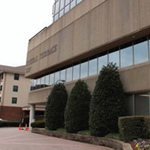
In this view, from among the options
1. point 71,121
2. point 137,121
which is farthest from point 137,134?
point 71,121

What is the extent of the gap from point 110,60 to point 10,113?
34889 millimetres

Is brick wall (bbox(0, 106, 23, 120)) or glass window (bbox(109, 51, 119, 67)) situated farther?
brick wall (bbox(0, 106, 23, 120))

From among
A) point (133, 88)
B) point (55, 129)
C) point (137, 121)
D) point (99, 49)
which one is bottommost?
point (55, 129)

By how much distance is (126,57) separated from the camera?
14227 millimetres

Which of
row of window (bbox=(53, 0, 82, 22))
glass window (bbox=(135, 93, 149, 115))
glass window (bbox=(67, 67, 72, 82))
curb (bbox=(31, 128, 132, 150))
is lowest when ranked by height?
curb (bbox=(31, 128, 132, 150))

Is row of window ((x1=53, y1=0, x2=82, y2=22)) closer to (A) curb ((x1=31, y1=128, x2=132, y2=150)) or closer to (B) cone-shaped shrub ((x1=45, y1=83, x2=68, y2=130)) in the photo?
(B) cone-shaped shrub ((x1=45, y1=83, x2=68, y2=130))

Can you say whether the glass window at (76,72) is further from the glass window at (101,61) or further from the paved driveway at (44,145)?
the paved driveway at (44,145)

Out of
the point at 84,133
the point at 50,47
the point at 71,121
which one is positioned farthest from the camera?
the point at 50,47

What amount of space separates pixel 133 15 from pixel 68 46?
7340 mm

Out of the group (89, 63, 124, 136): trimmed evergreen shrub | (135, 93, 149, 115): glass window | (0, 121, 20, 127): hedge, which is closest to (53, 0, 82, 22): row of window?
(89, 63, 124, 136): trimmed evergreen shrub

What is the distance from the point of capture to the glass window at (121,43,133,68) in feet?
45.5

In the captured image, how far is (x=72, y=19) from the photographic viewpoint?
1945cm

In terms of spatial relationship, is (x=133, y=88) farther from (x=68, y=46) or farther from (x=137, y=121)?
(x=68, y=46)

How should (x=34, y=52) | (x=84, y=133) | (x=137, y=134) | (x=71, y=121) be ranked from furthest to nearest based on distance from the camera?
(x=34, y=52)
(x=71, y=121)
(x=84, y=133)
(x=137, y=134)
